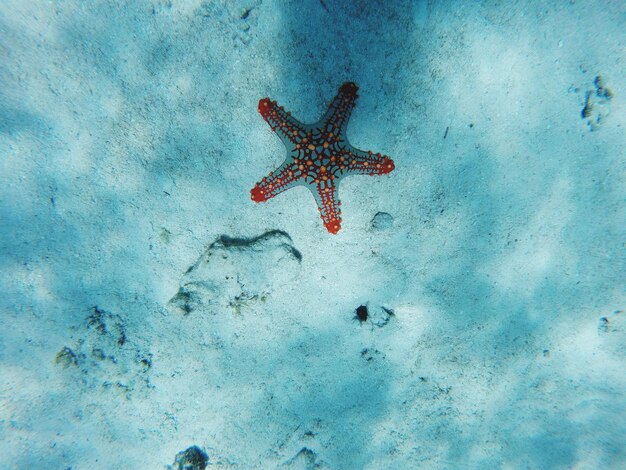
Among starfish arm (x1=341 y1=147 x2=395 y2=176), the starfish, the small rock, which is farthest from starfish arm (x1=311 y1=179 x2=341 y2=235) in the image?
the small rock

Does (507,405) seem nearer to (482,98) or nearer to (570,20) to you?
(482,98)

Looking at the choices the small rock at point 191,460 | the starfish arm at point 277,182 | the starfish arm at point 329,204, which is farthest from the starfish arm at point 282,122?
the small rock at point 191,460

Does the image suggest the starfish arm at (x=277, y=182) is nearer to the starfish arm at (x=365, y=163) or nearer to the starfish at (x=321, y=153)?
the starfish at (x=321, y=153)

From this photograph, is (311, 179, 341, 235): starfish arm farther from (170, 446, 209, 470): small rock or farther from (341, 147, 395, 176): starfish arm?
(170, 446, 209, 470): small rock

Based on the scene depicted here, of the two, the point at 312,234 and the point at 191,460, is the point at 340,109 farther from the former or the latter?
the point at 191,460

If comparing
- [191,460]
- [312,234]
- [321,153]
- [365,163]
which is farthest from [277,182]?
[191,460]

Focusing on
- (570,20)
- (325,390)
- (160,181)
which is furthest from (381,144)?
(325,390)

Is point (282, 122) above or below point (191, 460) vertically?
above
